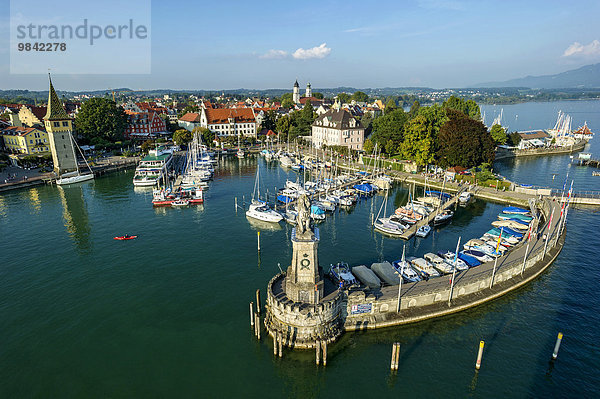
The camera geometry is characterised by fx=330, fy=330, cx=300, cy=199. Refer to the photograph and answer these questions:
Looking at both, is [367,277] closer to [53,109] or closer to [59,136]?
[59,136]

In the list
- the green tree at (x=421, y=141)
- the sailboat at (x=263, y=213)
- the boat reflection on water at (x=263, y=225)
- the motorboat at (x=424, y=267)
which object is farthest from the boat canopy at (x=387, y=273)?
the green tree at (x=421, y=141)

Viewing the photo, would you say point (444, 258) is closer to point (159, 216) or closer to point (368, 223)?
point (368, 223)

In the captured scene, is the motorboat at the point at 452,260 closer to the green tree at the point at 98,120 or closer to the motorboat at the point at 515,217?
the motorboat at the point at 515,217

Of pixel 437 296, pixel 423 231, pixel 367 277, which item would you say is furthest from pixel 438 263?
pixel 423 231

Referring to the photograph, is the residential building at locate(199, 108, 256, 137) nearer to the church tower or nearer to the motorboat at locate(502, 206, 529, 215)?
the church tower

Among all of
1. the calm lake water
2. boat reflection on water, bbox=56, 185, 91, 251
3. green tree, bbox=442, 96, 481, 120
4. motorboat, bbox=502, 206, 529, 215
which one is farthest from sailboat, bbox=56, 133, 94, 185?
green tree, bbox=442, 96, 481, 120
